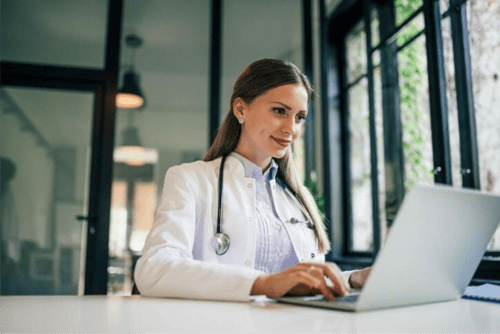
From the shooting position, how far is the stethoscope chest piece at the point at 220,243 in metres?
1.23

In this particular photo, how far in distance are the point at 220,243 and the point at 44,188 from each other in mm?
2919

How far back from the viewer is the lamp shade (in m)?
3.84

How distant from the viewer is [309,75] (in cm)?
418

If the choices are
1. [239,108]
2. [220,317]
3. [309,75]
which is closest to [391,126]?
[309,75]

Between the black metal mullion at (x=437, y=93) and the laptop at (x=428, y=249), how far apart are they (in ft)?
5.05

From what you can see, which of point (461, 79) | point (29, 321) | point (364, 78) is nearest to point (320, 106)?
point (364, 78)

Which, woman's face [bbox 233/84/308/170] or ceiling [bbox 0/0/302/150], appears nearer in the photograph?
woman's face [bbox 233/84/308/170]

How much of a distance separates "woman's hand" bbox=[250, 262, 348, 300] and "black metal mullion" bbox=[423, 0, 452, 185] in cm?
173

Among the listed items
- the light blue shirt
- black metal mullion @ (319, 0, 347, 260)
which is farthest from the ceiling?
the light blue shirt

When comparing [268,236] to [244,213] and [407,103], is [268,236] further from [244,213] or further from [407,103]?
[407,103]

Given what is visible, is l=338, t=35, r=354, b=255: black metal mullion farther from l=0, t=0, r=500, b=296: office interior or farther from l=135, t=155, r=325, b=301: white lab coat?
l=135, t=155, r=325, b=301: white lab coat

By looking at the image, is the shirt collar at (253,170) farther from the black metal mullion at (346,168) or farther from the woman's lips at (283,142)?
the black metal mullion at (346,168)

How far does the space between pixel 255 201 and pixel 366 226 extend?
7.88 ft

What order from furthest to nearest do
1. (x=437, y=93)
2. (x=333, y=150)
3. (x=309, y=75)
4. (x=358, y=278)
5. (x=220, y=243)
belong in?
(x=309, y=75) < (x=333, y=150) < (x=437, y=93) < (x=220, y=243) < (x=358, y=278)
